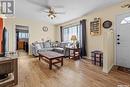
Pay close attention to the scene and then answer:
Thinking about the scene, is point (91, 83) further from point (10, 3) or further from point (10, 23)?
point (10, 23)

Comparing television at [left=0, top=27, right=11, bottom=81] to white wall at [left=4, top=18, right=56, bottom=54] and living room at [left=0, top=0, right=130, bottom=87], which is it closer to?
living room at [left=0, top=0, right=130, bottom=87]

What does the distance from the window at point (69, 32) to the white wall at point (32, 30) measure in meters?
0.92

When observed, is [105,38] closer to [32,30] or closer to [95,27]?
[95,27]

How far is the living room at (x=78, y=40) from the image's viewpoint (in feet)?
9.55

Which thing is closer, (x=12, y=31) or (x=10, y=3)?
(x=10, y=3)

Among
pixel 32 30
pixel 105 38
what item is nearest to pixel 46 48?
pixel 32 30

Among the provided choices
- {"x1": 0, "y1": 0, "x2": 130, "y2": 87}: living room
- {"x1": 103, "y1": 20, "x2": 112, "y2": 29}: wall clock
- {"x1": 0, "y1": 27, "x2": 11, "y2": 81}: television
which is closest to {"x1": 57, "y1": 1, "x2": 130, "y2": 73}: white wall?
{"x1": 0, "y1": 0, "x2": 130, "y2": 87}: living room

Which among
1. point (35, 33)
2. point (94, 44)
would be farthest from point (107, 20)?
point (35, 33)

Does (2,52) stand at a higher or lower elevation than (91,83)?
higher

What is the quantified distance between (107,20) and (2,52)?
3884mm

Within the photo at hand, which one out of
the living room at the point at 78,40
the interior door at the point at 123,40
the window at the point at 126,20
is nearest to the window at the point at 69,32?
the living room at the point at 78,40

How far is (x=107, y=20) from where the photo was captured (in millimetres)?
4414

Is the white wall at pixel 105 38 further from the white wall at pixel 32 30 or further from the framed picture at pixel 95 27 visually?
the white wall at pixel 32 30

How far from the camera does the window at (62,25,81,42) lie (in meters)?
6.54
